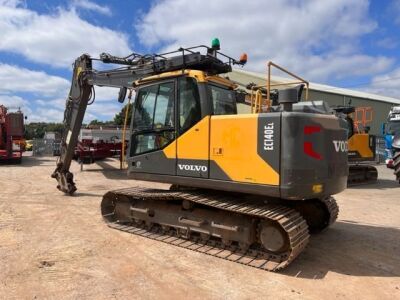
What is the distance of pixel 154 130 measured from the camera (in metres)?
6.82

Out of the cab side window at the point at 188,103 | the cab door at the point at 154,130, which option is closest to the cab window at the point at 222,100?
the cab side window at the point at 188,103

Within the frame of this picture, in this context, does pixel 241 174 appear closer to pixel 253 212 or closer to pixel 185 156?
pixel 253 212

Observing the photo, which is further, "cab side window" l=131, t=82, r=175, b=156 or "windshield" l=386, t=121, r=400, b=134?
"windshield" l=386, t=121, r=400, b=134

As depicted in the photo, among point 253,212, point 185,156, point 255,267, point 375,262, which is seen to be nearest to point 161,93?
point 185,156

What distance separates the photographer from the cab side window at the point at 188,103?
6.23m

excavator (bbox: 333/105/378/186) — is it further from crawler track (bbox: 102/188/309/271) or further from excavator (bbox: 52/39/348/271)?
crawler track (bbox: 102/188/309/271)

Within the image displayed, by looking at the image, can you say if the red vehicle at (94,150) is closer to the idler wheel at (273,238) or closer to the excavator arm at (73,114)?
the excavator arm at (73,114)

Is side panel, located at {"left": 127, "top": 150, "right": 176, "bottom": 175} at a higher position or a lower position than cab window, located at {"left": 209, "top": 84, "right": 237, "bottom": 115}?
lower

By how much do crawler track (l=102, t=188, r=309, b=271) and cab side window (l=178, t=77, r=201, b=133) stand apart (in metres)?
1.14

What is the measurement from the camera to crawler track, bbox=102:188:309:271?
5383mm

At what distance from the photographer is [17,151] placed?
20625mm

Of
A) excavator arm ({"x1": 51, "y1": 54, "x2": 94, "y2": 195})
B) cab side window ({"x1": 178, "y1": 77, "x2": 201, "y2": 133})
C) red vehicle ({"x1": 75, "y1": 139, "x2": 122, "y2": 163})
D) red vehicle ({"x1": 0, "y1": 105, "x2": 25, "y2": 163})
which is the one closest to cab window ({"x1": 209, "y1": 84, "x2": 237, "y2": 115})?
cab side window ({"x1": 178, "y1": 77, "x2": 201, "y2": 133})

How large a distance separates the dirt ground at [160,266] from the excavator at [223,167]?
1.13ft

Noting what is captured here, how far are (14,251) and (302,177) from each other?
4.30m
